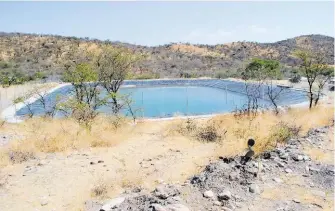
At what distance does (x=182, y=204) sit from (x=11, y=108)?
16367mm

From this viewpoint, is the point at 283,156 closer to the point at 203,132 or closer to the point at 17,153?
the point at 203,132

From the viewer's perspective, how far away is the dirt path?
5.82 meters

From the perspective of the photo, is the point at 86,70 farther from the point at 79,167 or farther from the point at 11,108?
the point at 79,167

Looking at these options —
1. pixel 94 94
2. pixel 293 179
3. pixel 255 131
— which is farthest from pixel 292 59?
pixel 293 179

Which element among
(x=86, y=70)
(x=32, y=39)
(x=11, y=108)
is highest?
(x=32, y=39)

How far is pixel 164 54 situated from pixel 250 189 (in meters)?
47.7

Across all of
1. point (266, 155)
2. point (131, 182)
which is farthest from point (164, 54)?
point (131, 182)

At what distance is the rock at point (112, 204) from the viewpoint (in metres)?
5.11

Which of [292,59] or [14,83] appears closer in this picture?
[14,83]

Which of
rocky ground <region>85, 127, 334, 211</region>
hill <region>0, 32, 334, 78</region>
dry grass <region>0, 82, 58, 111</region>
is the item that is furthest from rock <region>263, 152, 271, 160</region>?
hill <region>0, 32, 334, 78</region>

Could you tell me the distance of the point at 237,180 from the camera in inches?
235

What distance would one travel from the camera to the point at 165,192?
5.22m

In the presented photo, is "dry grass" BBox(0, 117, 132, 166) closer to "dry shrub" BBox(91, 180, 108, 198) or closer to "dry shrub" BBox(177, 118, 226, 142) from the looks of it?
"dry shrub" BBox(177, 118, 226, 142)

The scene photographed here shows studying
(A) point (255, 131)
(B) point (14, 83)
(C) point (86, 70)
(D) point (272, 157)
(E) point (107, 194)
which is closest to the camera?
(E) point (107, 194)
